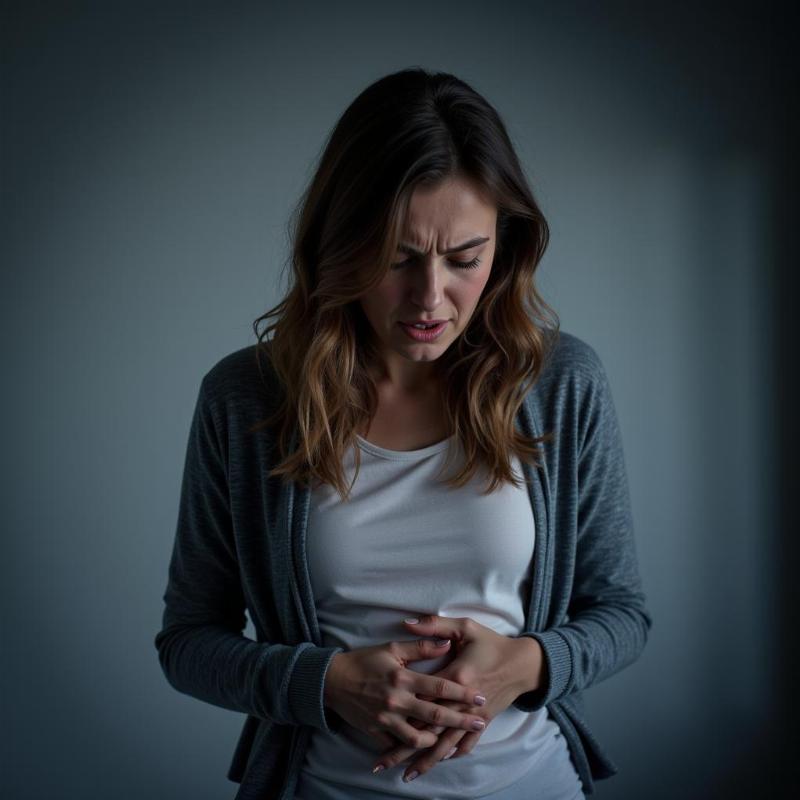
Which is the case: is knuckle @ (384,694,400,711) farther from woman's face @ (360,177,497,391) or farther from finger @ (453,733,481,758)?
woman's face @ (360,177,497,391)

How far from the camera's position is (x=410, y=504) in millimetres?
1134

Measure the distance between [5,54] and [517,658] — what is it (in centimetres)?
159

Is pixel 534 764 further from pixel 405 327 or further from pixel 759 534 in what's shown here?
pixel 759 534

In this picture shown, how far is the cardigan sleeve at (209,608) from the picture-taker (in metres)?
1.13

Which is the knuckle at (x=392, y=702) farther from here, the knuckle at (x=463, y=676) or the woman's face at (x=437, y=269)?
the woman's face at (x=437, y=269)

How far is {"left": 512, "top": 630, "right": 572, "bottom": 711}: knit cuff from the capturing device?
3.69 ft

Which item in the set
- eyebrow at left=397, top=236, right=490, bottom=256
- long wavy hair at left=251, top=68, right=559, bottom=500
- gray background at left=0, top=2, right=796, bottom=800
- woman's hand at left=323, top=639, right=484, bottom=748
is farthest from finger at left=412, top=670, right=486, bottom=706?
gray background at left=0, top=2, right=796, bottom=800

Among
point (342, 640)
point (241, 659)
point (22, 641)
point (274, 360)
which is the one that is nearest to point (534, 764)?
point (342, 640)

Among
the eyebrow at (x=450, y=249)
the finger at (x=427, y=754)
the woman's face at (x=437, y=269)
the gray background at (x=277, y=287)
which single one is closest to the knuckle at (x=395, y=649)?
the finger at (x=427, y=754)

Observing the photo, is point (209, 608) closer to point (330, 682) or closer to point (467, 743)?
point (330, 682)

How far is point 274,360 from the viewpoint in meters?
1.23

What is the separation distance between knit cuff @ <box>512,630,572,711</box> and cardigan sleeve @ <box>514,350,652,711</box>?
0.04m

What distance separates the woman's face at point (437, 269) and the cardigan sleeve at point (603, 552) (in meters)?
0.25

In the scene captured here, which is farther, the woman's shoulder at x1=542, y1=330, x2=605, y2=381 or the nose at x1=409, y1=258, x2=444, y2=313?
the woman's shoulder at x1=542, y1=330, x2=605, y2=381
